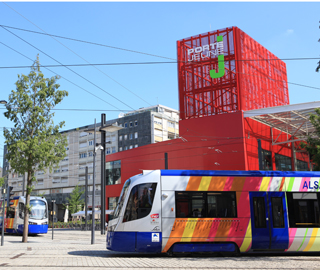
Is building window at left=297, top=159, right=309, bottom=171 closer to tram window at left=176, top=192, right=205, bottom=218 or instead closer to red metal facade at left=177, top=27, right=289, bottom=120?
red metal facade at left=177, top=27, right=289, bottom=120

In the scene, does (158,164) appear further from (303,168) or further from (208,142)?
(303,168)

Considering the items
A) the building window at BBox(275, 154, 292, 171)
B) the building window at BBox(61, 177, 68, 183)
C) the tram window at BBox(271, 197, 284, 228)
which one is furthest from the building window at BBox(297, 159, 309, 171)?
the building window at BBox(61, 177, 68, 183)

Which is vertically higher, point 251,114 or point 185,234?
point 251,114

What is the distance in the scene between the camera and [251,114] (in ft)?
113

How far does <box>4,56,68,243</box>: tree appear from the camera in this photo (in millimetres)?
19609

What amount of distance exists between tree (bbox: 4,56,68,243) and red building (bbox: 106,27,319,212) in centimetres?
1655

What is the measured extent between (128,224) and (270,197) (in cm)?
502

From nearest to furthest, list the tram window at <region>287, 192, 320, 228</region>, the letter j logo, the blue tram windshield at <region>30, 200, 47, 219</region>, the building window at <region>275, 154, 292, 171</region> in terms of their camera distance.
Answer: the tram window at <region>287, 192, 320, 228</region>
the blue tram windshield at <region>30, 200, 47, 219</region>
the letter j logo
the building window at <region>275, 154, 292, 171</region>

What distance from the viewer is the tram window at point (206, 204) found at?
12.5 meters

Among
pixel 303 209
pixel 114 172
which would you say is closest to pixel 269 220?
pixel 303 209

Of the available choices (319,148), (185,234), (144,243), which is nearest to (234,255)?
(185,234)

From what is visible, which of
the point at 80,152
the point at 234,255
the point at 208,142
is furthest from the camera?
the point at 80,152

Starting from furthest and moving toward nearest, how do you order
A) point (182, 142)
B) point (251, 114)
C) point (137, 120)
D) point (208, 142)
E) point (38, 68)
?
point (137, 120) → point (182, 142) → point (208, 142) → point (251, 114) → point (38, 68)

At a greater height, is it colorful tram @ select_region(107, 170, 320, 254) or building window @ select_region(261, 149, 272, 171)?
building window @ select_region(261, 149, 272, 171)
